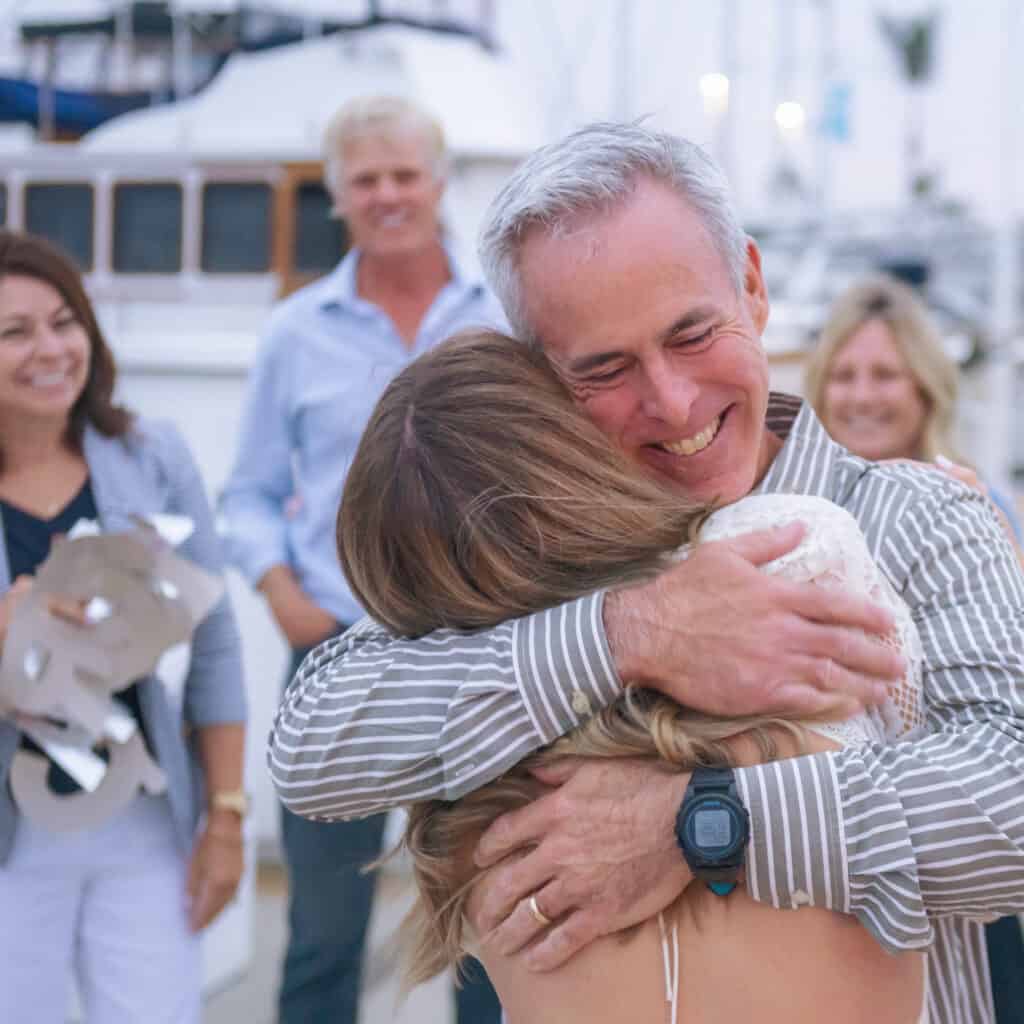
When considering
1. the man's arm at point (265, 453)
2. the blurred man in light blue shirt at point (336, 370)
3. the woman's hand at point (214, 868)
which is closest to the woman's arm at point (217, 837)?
the woman's hand at point (214, 868)

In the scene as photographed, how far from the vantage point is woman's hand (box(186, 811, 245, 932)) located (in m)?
2.92

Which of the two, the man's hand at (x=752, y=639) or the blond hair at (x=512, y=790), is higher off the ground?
the man's hand at (x=752, y=639)

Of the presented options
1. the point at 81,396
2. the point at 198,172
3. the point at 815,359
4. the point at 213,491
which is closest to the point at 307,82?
the point at 198,172

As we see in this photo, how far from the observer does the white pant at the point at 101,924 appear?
108 inches

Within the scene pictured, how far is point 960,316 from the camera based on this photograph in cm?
1527

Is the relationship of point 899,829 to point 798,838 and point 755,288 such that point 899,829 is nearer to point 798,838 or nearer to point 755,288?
point 798,838

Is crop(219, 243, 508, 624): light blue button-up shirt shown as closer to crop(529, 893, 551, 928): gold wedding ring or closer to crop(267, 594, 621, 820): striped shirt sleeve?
crop(267, 594, 621, 820): striped shirt sleeve

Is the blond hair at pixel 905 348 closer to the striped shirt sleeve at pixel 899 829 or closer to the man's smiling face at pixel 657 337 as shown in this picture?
the man's smiling face at pixel 657 337

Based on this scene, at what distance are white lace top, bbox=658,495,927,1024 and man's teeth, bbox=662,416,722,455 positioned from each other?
21 cm

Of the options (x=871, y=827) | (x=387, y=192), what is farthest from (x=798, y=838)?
(x=387, y=192)

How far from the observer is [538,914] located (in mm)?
1437

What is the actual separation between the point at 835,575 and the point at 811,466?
0.37 meters

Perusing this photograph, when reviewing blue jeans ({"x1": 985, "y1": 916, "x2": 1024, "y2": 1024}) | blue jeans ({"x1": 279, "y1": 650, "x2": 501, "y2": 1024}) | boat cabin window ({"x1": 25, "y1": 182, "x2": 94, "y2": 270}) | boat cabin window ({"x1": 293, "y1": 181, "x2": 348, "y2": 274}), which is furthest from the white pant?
boat cabin window ({"x1": 25, "y1": 182, "x2": 94, "y2": 270})

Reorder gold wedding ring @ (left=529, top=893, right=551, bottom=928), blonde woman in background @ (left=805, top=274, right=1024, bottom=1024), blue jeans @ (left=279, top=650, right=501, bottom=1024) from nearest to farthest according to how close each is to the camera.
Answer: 1. gold wedding ring @ (left=529, top=893, right=551, bottom=928)
2. blue jeans @ (left=279, top=650, right=501, bottom=1024)
3. blonde woman in background @ (left=805, top=274, right=1024, bottom=1024)
